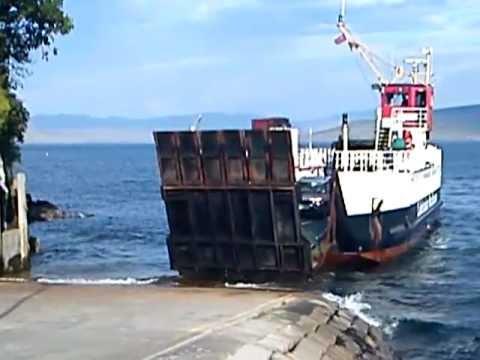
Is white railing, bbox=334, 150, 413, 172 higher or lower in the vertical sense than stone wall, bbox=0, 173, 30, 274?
higher

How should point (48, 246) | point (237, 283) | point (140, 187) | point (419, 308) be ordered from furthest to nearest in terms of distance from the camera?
point (140, 187) → point (48, 246) → point (237, 283) → point (419, 308)

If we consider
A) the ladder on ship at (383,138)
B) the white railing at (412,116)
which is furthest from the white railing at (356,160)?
the white railing at (412,116)

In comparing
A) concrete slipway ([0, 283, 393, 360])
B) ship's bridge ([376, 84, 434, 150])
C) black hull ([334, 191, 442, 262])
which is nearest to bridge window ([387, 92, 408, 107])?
ship's bridge ([376, 84, 434, 150])

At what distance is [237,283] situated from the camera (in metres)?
28.4

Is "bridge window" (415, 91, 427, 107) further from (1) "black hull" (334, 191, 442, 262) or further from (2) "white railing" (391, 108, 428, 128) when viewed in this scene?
(1) "black hull" (334, 191, 442, 262)

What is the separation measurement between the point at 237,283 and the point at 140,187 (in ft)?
175

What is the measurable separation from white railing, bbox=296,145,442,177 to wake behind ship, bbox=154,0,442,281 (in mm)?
31

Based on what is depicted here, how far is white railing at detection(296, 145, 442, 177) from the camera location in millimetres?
31922

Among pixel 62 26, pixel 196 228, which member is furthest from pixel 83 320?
pixel 62 26

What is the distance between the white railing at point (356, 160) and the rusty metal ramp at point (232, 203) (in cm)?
357

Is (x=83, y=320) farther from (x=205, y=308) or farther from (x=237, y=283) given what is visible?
(x=237, y=283)

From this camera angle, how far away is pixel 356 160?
32.1m

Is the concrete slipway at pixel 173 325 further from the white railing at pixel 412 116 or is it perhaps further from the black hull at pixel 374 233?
the white railing at pixel 412 116

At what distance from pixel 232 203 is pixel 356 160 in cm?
566
